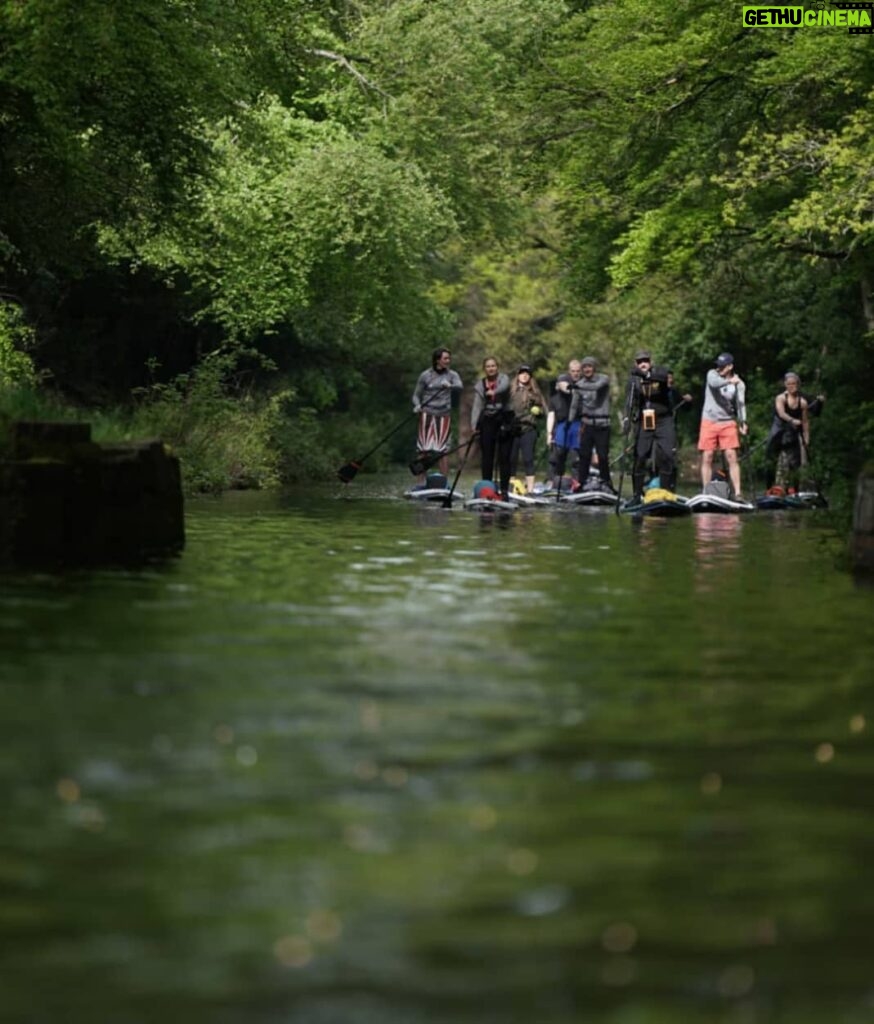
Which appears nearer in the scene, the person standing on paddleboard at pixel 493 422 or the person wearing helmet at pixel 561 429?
the person standing on paddleboard at pixel 493 422

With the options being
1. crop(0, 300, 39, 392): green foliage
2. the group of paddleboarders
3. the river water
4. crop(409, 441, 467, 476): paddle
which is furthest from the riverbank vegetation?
the river water

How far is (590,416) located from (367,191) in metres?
12.4

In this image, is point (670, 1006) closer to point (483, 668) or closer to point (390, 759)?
point (390, 759)

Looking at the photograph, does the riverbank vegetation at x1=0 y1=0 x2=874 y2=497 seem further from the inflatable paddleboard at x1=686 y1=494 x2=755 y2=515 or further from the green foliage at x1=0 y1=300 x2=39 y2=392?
the inflatable paddleboard at x1=686 y1=494 x2=755 y2=515

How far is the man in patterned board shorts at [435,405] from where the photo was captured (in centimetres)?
3503

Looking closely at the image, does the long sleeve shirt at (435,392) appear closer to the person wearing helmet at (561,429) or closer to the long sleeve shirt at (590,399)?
the long sleeve shirt at (590,399)

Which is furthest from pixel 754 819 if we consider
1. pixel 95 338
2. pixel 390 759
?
pixel 95 338

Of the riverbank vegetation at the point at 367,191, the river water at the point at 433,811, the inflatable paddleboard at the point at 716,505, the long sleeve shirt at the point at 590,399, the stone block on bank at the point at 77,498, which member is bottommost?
the inflatable paddleboard at the point at 716,505

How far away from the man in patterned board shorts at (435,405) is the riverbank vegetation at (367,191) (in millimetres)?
3608

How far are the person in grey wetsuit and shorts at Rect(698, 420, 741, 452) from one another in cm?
260

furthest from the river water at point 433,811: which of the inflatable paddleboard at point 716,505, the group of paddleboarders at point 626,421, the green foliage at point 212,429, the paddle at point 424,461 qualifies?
the green foliage at point 212,429

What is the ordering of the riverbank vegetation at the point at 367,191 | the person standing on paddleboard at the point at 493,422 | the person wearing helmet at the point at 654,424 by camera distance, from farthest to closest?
1. the person standing on paddleboard at the point at 493,422
2. the person wearing helmet at the point at 654,424
3. the riverbank vegetation at the point at 367,191

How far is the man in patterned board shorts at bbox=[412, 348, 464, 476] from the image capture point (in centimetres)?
3503

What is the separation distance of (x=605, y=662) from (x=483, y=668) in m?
0.66
